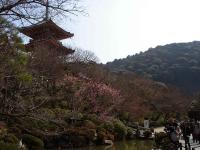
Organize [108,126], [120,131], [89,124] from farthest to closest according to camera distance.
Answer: [120,131] → [108,126] → [89,124]

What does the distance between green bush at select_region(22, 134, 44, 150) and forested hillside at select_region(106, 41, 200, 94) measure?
197ft

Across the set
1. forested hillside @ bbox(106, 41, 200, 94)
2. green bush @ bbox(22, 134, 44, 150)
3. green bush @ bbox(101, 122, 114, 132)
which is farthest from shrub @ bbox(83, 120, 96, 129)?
forested hillside @ bbox(106, 41, 200, 94)

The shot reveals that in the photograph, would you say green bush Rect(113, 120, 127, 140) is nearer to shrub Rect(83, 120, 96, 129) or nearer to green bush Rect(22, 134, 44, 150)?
shrub Rect(83, 120, 96, 129)

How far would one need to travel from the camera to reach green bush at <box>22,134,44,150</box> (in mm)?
24884

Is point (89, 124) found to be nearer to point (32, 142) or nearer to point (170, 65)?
point (32, 142)

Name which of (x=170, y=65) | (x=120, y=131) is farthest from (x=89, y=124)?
(x=170, y=65)

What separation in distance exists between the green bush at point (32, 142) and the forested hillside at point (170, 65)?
60.0m

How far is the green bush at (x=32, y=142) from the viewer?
24.9 metres

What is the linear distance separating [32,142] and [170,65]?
253 ft

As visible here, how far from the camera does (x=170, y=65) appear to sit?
98875mm

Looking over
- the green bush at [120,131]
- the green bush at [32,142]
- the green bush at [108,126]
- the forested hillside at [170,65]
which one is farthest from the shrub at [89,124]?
the forested hillside at [170,65]

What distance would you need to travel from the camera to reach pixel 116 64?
110 metres

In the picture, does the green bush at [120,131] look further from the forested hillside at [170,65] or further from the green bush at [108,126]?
the forested hillside at [170,65]

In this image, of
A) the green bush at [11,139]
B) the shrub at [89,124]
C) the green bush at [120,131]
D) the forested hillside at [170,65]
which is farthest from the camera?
the forested hillside at [170,65]
